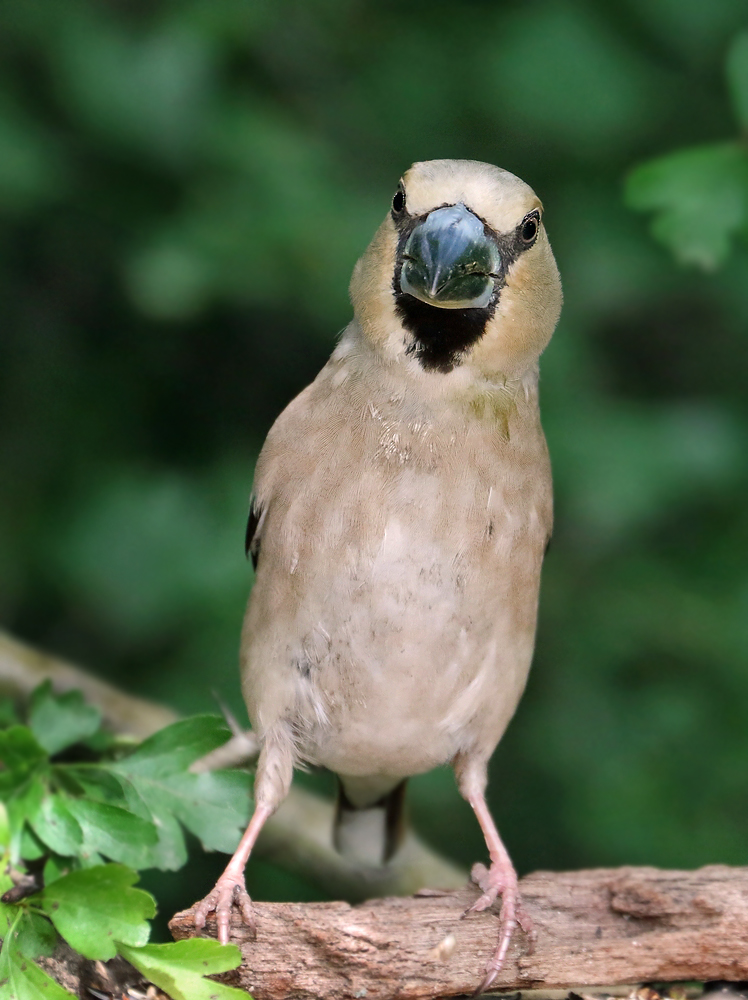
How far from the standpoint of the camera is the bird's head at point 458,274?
2428 mm

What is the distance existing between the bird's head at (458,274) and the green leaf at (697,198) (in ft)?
2.57

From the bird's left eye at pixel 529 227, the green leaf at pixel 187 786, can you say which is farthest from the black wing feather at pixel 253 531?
the bird's left eye at pixel 529 227

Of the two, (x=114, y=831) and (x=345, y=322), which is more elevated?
(x=345, y=322)

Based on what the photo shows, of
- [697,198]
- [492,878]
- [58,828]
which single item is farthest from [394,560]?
[697,198]

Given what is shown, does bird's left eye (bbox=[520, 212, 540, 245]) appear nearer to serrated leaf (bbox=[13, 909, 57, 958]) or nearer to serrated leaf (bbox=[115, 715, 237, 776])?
serrated leaf (bbox=[115, 715, 237, 776])

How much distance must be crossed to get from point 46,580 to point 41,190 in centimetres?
129

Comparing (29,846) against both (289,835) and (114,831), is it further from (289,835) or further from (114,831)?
(289,835)

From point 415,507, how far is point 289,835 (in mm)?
1591

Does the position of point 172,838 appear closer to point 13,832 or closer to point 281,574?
point 13,832

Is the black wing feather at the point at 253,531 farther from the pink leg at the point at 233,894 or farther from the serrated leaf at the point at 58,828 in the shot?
the serrated leaf at the point at 58,828

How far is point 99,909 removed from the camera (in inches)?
83.9

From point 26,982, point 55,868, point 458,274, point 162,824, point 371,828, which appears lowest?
point 26,982

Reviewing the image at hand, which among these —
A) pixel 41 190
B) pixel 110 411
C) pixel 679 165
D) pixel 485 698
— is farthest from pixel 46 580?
pixel 679 165

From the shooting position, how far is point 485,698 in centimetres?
284
